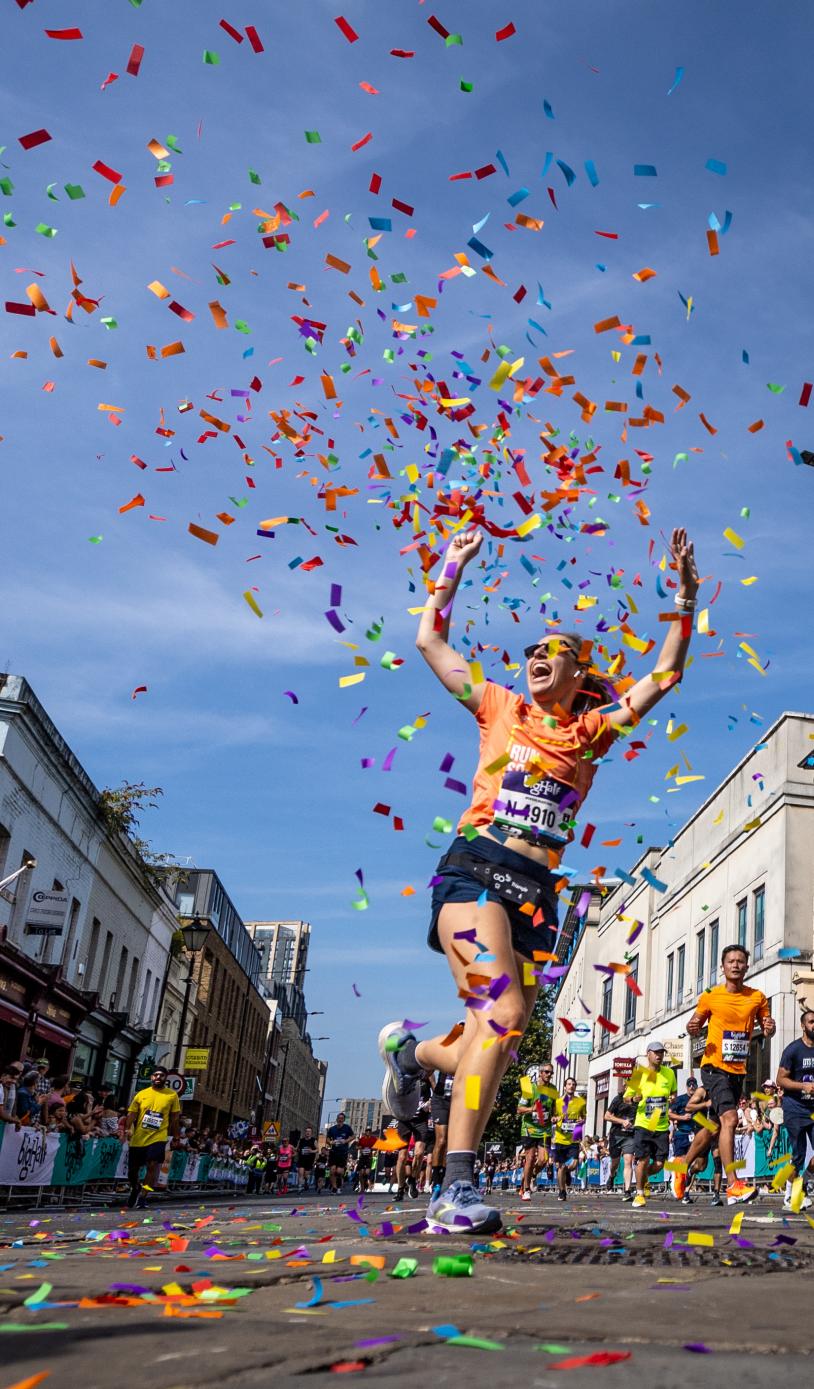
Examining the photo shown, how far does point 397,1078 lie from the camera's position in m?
5.29

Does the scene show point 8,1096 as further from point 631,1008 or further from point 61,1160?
point 631,1008

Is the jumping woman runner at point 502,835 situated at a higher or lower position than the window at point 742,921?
lower

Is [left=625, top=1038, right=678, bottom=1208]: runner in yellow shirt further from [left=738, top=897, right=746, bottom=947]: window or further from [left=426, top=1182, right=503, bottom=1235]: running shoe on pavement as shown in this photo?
[left=738, top=897, right=746, bottom=947]: window

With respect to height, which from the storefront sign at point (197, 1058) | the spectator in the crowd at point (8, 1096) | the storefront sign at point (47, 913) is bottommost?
the spectator in the crowd at point (8, 1096)

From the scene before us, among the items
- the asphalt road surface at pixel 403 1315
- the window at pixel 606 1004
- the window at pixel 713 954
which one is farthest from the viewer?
the window at pixel 606 1004

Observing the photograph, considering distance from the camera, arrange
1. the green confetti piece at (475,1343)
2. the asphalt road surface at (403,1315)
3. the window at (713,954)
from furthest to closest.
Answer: the window at (713,954) → the green confetti piece at (475,1343) → the asphalt road surface at (403,1315)

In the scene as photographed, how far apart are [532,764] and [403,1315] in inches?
100.0

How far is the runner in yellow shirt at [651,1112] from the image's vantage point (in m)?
13.6

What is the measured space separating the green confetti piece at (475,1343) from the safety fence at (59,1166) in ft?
42.6

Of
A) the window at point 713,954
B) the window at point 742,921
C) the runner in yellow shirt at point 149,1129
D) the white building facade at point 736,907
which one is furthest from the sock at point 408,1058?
the window at point 713,954

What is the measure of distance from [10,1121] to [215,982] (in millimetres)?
43917

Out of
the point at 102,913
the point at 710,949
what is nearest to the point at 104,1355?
the point at 102,913

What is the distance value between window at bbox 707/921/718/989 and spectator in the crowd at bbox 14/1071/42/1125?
847 inches

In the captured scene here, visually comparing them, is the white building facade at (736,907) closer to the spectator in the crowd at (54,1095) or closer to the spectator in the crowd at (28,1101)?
the spectator in the crowd at (54,1095)
